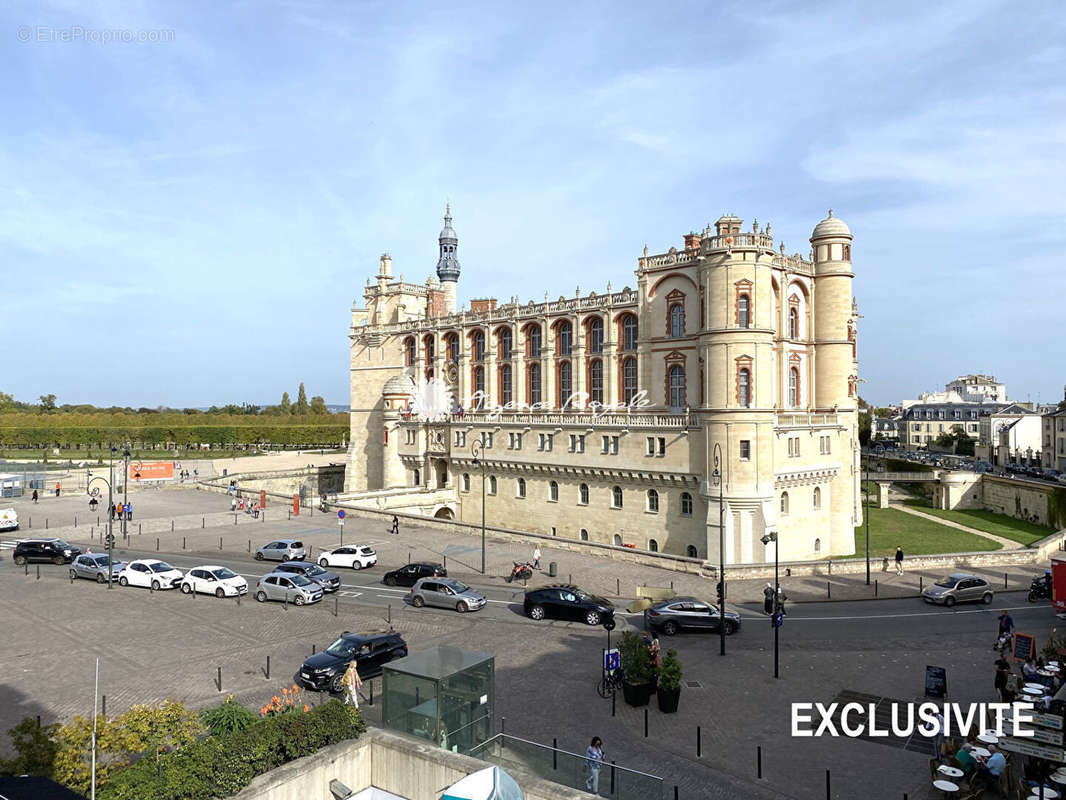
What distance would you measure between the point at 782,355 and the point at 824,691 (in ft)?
113

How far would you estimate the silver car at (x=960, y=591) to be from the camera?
32.2 metres

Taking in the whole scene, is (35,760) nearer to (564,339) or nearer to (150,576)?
(150,576)

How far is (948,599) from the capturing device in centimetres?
3222

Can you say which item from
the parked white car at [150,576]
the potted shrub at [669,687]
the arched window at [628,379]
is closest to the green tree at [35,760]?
the potted shrub at [669,687]

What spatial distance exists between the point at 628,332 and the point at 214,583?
3518 cm

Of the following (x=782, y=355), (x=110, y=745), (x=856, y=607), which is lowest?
(x=856, y=607)

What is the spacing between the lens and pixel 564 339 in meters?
62.0

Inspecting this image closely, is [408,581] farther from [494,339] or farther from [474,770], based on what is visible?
[494,339]

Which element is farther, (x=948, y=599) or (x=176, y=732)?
(x=948, y=599)

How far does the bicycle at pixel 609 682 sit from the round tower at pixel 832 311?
3994 centimetres

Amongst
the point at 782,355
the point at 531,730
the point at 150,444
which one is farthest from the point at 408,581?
the point at 150,444

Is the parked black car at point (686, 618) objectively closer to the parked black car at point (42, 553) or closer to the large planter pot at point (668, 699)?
the large planter pot at point (668, 699)

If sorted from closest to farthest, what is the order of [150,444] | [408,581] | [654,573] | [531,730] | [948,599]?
1. [531,730]
2. [948,599]
3. [408,581]
4. [654,573]
5. [150,444]

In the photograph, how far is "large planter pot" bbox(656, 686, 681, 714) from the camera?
2005 centimetres
